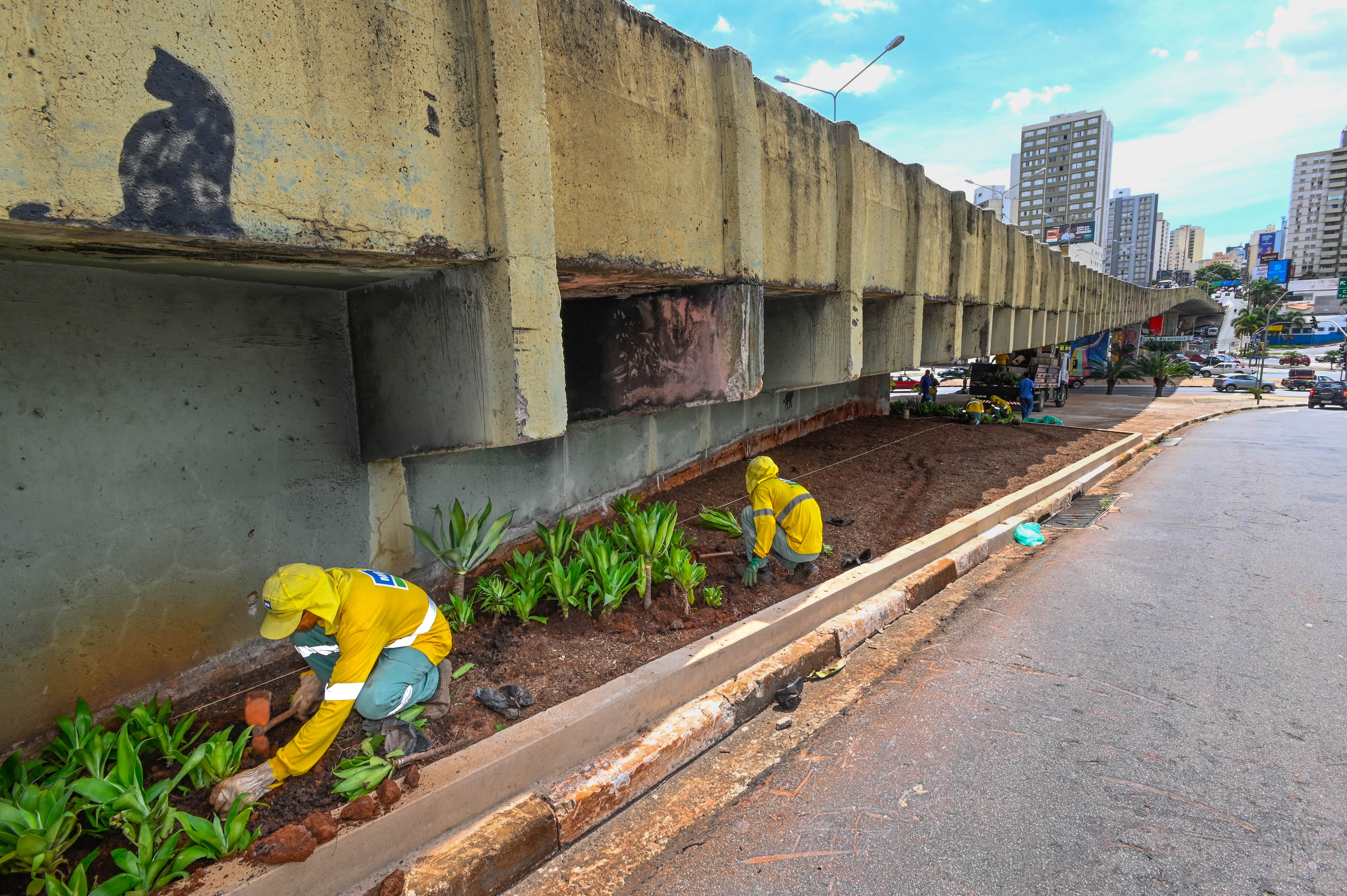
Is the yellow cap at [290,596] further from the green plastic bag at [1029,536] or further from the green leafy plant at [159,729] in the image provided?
the green plastic bag at [1029,536]

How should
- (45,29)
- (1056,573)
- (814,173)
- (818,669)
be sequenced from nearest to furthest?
(45,29)
(818,669)
(814,173)
(1056,573)

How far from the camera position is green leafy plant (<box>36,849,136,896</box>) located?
7.11 feet

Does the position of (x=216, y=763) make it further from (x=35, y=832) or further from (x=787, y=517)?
(x=787, y=517)

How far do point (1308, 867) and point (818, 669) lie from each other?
2463 millimetres

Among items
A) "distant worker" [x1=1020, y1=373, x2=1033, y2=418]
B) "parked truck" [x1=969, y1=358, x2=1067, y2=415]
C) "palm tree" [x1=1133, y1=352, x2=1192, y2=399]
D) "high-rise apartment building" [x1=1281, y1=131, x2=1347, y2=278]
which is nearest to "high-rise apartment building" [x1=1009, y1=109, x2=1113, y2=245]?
"high-rise apartment building" [x1=1281, y1=131, x2=1347, y2=278]

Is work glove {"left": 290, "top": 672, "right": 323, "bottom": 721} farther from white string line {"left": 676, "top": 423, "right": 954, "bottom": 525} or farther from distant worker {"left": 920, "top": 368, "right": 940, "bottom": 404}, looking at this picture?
distant worker {"left": 920, "top": 368, "right": 940, "bottom": 404}


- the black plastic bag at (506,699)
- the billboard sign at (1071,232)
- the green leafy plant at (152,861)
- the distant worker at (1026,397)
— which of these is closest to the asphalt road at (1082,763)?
the black plastic bag at (506,699)

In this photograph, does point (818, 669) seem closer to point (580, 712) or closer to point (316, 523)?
point (580, 712)

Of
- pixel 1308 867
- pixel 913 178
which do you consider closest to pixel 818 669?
pixel 1308 867

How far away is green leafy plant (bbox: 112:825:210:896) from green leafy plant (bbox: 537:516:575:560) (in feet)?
8.27

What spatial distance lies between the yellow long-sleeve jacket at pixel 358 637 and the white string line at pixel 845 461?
3.22m

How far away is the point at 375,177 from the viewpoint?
2791 mm

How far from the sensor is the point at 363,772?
2797 mm

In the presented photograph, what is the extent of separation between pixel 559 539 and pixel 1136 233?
20326cm
